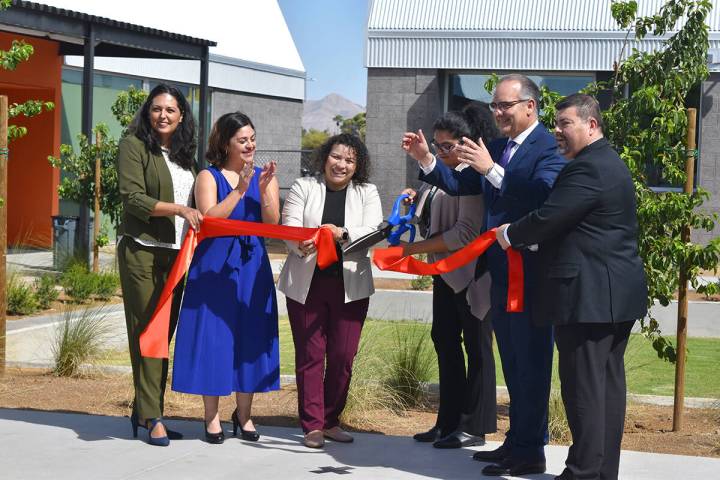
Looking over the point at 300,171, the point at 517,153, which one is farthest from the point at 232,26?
the point at 517,153

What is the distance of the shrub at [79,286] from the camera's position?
580 inches

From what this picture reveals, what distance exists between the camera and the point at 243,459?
22.0 feet

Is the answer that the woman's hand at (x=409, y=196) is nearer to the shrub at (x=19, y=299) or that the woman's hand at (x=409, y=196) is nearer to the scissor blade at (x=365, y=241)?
the scissor blade at (x=365, y=241)

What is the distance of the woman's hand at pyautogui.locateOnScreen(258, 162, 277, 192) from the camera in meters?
6.91

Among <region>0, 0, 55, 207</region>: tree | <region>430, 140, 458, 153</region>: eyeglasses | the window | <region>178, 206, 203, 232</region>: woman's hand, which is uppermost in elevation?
the window

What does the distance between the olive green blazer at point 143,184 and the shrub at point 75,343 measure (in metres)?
3.00

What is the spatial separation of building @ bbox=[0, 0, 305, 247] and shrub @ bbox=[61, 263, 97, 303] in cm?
396

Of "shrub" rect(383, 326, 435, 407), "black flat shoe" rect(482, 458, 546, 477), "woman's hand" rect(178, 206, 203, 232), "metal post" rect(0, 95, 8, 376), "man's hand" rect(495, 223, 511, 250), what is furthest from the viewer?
"metal post" rect(0, 95, 8, 376)

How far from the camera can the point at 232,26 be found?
99.7ft

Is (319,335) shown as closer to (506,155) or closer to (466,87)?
(506,155)

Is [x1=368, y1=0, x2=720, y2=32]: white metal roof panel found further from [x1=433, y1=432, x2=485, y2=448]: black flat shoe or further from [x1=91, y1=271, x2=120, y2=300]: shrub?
[x1=433, y1=432, x2=485, y2=448]: black flat shoe

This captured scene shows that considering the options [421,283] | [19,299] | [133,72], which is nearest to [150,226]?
[19,299]

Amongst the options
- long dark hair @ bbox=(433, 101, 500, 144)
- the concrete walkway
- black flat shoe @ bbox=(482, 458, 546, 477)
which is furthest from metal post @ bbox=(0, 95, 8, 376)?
black flat shoe @ bbox=(482, 458, 546, 477)

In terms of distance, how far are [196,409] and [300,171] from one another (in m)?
22.1
